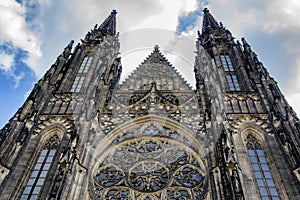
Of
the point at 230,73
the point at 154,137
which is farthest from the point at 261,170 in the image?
the point at 230,73

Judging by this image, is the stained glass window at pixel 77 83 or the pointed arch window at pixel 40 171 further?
the stained glass window at pixel 77 83

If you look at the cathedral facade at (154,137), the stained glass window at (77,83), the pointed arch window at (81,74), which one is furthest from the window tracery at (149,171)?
the pointed arch window at (81,74)

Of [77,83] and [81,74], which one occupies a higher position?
[81,74]

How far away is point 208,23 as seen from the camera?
28.6 meters

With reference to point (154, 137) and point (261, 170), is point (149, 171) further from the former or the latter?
point (261, 170)

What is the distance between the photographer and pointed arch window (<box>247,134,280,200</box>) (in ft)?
42.2

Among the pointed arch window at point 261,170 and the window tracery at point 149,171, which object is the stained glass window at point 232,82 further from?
the window tracery at point 149,171

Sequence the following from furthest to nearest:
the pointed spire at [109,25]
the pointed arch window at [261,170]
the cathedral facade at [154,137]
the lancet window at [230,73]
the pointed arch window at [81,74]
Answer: the pointed spire at [109,25] < the pointed arch window at [81,74] < the lancet window at [230,73] < the cathedral facade at [154,137] < the pointed arch window at [261,170]

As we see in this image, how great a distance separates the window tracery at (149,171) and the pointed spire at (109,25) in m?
13.9

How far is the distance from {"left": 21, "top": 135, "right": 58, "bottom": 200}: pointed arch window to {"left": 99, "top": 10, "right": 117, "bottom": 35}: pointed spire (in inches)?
537

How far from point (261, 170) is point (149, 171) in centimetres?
470

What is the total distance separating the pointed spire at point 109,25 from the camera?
2758 cm

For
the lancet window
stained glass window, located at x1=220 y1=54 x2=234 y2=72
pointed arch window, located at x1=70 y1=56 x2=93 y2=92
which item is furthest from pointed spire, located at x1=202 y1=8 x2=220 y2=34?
pointed arch window, located at x1=70 y1=56 x2=93 y2=92

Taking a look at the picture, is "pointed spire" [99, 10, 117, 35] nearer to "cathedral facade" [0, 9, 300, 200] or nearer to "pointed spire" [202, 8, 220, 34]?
"cathedral facade" [0, 9, 300, 200]
